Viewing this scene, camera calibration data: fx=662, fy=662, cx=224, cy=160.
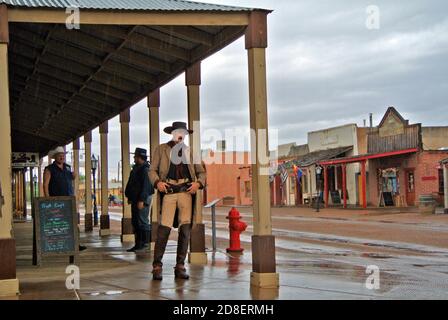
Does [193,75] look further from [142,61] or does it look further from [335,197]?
[335,197]

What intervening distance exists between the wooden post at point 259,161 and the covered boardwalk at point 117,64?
1cm

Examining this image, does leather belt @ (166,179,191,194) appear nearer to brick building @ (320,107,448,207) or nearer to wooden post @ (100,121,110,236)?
wooden post @ (100,121,110,236)

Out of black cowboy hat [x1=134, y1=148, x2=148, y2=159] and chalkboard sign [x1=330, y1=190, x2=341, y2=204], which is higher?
black cowboy hat [x1=134, y1=148, x2=148, y2=159]

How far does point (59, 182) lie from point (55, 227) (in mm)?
1108

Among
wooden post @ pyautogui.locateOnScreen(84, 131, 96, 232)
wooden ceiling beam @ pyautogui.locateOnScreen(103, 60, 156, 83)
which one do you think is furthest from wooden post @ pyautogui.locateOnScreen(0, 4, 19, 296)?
wooden post @ pyautogui.locateOnScreen(84, 131, 96, 232)

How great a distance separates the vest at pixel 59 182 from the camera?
11281 mm

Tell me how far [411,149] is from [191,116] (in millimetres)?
33189

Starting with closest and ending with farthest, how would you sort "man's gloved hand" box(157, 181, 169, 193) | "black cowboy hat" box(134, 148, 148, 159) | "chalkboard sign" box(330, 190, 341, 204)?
"man's gloved hand" box(157, 181, 169, 193)
"black cowboy hat" box(134, 148, 148, 159)
"chalkboard sign" box(330, 190, 341, 204)

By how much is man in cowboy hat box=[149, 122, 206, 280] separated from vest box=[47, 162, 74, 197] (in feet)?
10.7

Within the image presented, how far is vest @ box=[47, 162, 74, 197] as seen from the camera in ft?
37.0

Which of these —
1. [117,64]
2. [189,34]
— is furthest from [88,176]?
[189,34]

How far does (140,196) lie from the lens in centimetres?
1277

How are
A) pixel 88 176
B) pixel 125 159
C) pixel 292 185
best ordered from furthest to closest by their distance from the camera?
pixel 292 185
pixel 88 176
pixel 125 159
